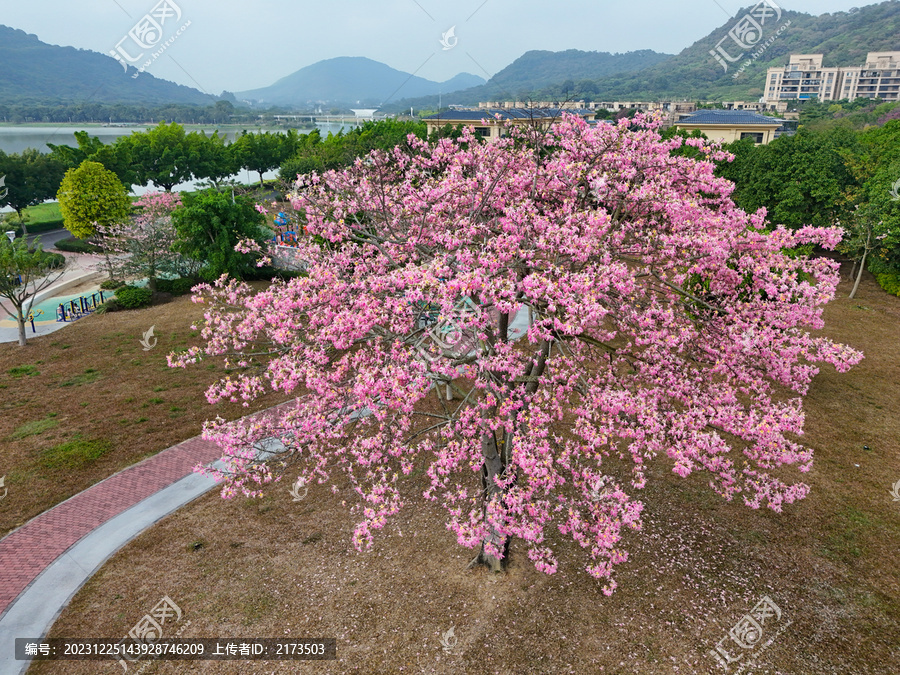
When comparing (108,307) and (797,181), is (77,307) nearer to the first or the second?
(108,307)

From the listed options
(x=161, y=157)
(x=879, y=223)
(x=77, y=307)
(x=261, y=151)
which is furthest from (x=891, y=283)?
(x=261, y=151)

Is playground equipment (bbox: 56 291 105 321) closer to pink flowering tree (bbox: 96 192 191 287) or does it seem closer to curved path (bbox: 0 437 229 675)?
pink flowering tree (bbox: 96 192 191 287)

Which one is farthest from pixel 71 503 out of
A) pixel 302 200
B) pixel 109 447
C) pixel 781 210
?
pixel 781 210

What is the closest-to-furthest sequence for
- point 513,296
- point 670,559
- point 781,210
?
point 513,296 → point 670,559 → point 781,210

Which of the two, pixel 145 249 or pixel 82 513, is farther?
pixel 145 249

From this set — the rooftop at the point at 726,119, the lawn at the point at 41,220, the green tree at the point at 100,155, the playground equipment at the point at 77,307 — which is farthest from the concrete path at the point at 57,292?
the rooftop at the point at 726,119

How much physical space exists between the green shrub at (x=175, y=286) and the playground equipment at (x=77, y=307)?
2.93m

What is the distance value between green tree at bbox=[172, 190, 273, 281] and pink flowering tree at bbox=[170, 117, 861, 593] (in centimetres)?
1999

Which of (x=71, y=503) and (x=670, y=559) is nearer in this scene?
(x=670, y=559)

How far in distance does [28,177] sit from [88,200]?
52.8 ft

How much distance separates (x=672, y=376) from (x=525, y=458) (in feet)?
10.6

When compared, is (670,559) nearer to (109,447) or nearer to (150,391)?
(109,447)

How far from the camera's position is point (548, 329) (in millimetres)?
7477

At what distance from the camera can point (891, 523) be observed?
1165 centimetres
